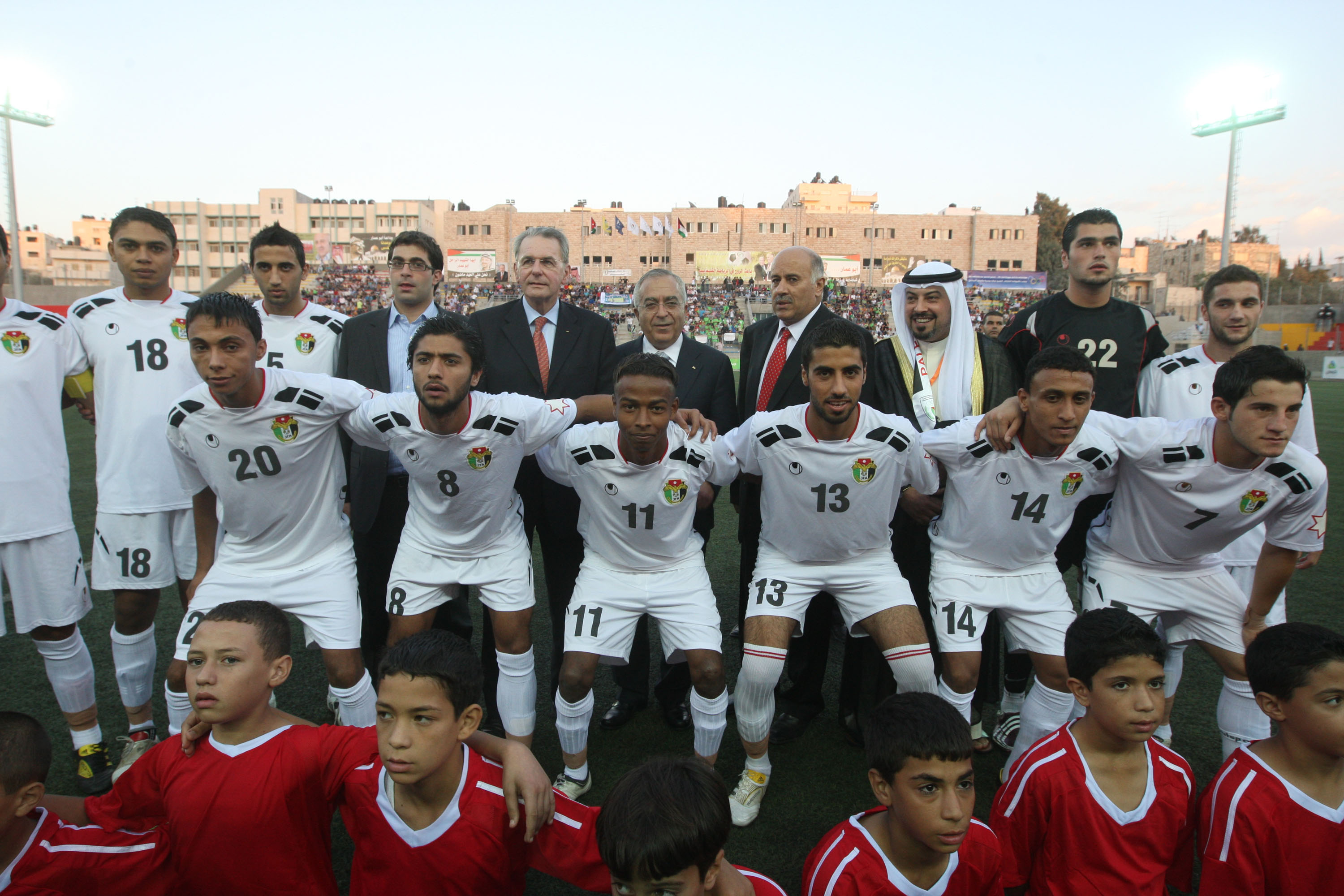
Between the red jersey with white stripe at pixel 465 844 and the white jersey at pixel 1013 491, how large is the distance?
88.5 inches

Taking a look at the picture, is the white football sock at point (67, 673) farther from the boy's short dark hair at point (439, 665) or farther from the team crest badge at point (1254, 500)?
the team crest badge at point (1254, 500)

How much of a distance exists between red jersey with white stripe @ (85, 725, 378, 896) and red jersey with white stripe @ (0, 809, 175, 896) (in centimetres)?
6

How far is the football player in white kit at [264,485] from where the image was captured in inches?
127

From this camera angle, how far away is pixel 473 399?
11.6ft

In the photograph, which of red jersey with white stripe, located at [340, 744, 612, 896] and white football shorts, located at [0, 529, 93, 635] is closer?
red jersey with white stripe, located at [340, 744, 612, 896]

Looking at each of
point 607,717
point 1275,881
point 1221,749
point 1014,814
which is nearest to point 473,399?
point 607,717

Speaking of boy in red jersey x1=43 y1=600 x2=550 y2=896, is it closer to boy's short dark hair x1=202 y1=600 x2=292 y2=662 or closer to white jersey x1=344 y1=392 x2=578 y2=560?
boy's short dark hair x1=202 y1=600 x2=292 y2=662

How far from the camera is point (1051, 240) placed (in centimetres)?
6075

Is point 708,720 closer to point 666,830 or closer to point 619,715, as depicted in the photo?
point 619,715

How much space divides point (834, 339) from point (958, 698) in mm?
1710

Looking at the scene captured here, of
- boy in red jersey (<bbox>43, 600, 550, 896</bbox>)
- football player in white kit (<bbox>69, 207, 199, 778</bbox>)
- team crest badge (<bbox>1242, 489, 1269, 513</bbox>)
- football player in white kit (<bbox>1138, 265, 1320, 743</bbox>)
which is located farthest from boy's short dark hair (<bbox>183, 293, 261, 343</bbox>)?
football player in white kit (<bbox>1138, 265, 1320, 743</bbox>)

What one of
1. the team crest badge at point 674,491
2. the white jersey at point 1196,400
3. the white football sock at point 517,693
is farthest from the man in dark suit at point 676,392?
the white jersey at point 1196,400

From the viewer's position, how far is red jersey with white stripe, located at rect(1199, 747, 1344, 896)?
7.07 ft

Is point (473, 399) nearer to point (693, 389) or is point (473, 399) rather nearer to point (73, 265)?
point (693, 389)
